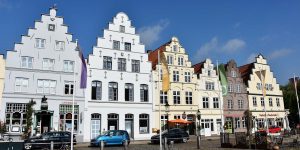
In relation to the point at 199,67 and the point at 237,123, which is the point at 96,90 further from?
the point at 237,123

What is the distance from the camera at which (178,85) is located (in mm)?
45188

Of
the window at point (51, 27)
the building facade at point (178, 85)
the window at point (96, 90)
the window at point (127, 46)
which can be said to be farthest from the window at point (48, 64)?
the building facade at point (178, 85)

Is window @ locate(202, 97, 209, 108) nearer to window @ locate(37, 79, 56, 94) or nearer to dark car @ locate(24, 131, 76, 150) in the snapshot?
window @ locate(37, 79, 56, 94)

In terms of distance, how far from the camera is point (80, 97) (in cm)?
3734

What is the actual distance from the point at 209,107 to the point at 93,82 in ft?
64.5

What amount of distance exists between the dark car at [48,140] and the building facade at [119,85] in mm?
10105

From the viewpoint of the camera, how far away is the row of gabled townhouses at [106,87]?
34.7 m

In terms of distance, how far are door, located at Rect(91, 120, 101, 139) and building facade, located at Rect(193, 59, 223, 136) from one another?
1655cm

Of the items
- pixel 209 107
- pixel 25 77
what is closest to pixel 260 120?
pixel 209 107

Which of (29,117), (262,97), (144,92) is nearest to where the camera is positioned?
(29,117)

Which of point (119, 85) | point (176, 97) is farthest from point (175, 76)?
point (119, 85)

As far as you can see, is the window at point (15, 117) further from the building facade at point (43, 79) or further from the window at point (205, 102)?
the window at point (205, 102)

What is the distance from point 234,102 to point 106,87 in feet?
78.3

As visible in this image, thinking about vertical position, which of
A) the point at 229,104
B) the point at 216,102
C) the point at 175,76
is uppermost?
the point at 175,76
